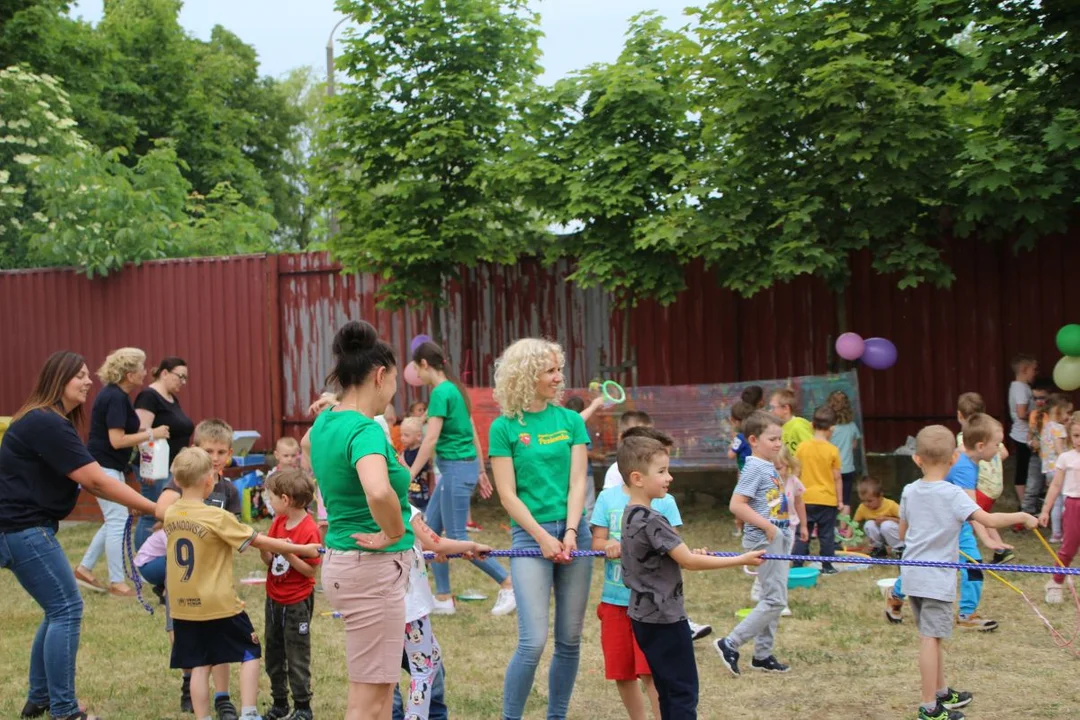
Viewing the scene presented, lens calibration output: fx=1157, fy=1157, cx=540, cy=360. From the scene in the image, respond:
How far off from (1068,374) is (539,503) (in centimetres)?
786

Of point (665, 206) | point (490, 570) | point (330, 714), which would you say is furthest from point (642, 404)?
point (330, 714)

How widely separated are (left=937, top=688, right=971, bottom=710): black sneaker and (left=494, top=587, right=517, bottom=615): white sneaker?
10.7ft

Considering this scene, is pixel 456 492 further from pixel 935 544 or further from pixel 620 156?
pixel 620 156

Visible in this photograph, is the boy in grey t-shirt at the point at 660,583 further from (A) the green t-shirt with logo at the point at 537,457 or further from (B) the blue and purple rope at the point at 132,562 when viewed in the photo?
(B) the blue and purple rope at the point at 132,562

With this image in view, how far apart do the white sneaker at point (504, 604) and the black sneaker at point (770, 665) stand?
2.06 metres

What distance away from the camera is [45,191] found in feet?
61.9

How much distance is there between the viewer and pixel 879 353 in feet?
39.2

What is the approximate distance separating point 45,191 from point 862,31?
13.6 metres

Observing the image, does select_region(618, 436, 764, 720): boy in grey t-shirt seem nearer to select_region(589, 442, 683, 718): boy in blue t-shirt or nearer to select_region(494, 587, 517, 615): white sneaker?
select_region(589, 442, 683, 718): boy in blue t-shirt

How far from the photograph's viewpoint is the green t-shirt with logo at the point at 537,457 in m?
5.01

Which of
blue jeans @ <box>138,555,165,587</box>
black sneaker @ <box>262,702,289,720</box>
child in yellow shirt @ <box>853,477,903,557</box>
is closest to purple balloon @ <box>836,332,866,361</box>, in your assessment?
child in yellow shirt @ <box>853,477,903,557</box>

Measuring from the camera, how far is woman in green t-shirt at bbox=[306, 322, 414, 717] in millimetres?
4215

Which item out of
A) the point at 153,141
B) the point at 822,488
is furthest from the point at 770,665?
the point at 153,141

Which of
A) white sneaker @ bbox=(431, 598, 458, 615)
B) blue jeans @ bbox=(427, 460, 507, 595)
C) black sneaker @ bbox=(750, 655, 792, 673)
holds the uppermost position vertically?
blue jeans @ bbox=(427, 460, 507, 595)
